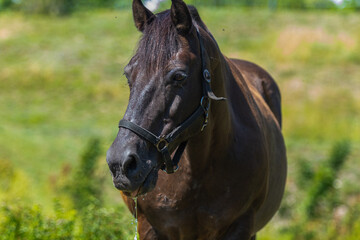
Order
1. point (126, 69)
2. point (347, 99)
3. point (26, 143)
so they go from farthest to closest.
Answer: point (347, 99) → point (26, 143) → point (126, 69)

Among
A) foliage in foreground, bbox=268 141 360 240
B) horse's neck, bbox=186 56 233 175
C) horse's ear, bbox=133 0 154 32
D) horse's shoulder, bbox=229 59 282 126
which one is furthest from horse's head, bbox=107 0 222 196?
foliage in foreground, bbox=268 141 360 240

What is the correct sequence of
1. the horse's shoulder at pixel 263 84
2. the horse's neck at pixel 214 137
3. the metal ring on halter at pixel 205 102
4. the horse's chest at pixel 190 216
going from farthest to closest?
1. the horse's shoulder at pixel 263 84
2. the horse's chest at pixel 190 216
3. the horse's neck at pixel 214 137
4. the metal ring on halter at pixel 205 102

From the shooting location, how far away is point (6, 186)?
1052 centimetres

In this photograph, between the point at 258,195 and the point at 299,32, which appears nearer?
the point at 258,195

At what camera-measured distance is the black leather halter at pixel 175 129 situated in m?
3.06

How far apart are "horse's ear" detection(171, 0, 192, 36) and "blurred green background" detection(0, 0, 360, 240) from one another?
32 centimetres

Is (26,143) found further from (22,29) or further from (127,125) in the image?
(22,29)

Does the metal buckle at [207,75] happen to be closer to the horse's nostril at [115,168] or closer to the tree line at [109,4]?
the horse's nostril at [115,168]

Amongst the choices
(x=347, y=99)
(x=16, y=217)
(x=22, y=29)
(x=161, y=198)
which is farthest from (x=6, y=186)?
(x=22, y=29)

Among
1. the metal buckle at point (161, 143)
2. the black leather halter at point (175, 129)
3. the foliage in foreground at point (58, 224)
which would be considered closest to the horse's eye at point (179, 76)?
the black leather halter at point (175, 129)

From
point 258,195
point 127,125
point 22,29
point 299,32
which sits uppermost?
point 127,125

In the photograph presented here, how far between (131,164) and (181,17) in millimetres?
929

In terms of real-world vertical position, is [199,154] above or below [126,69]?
below

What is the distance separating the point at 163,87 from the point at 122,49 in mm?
25714
